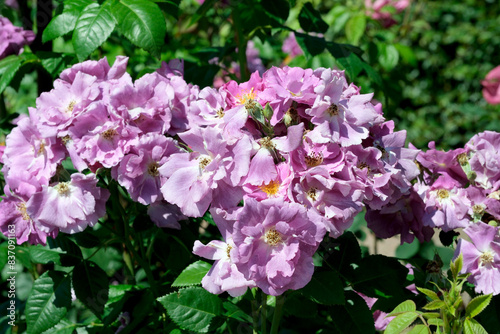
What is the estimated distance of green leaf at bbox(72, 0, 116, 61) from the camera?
1422 mm

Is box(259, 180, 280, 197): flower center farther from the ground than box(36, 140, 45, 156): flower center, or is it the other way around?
box(259, 180, 280, 197): flower center

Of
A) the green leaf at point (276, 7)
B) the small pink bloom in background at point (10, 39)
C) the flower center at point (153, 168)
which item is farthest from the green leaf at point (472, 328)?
the small pink bloom in background at point (10, 39)

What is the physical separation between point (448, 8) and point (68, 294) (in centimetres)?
479

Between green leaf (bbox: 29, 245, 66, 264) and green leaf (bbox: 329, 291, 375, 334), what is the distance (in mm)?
687

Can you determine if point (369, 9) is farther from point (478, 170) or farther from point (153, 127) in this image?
point (153, 127)

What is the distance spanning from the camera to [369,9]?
2.97 meters

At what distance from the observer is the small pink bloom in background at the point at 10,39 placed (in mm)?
1881

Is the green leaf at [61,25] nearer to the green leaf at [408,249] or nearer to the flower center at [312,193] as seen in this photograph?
the flower center at [312,193]

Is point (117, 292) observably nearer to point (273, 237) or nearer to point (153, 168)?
point (153, 168)

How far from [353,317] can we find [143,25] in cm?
84

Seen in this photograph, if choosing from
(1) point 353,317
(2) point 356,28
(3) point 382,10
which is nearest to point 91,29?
(1) point 353,317

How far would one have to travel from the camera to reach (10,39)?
189 cm

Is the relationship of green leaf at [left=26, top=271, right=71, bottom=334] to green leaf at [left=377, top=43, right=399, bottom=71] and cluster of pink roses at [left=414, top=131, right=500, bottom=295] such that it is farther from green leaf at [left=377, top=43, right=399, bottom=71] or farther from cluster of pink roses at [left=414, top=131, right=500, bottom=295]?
green leaf at [left=377, top=43, right=399, bottom=71]

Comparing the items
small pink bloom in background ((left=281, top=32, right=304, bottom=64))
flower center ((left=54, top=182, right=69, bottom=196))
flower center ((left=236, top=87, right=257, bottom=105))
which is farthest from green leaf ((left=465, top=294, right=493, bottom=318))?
small pink bloom in background ((left=281, top=32, right=304, bottom=64))
